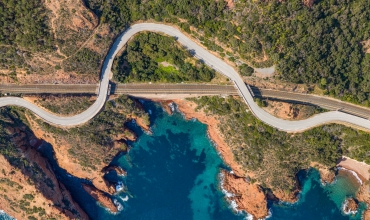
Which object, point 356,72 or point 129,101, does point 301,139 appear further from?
point 129,101

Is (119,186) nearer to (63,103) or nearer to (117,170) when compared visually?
(117,170)

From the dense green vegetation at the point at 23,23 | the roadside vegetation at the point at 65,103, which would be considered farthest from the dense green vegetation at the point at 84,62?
the dense green vegetation at the point at 23,23

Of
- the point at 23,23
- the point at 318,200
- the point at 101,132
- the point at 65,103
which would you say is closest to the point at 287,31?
the point at 318,200

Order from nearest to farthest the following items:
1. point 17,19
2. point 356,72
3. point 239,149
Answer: point 17,19 < point 356,72 < point 239,149

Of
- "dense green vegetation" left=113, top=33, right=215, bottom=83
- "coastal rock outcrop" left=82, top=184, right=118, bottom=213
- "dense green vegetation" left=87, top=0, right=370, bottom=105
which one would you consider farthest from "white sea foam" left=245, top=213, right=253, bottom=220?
"dense green vegetation" left=113, top=33, right=215, bottom=83

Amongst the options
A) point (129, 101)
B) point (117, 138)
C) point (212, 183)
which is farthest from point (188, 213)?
point (129, 101)

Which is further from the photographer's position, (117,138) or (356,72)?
(117,138)
